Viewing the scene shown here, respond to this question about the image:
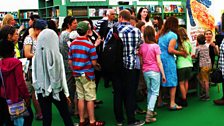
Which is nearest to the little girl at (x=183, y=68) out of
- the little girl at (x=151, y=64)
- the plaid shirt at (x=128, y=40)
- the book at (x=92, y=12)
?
the little girl at (x=151, y=64)

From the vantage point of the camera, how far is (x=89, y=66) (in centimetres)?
402

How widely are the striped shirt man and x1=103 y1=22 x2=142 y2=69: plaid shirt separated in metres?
0.30

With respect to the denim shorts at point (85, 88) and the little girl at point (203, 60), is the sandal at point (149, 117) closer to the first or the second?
the denim shorts at point (85, 88)

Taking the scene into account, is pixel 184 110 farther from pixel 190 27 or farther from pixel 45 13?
pixel 45 13

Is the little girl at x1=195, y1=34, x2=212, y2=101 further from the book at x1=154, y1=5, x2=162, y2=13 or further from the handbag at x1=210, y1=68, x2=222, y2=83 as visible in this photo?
the book at x1=154, y1=5, x2=162, y2=13

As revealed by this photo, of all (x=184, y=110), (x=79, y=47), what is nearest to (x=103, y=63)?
(x=79, y=47)


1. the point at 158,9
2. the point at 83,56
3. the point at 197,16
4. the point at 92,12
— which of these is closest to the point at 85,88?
the point at 83,56

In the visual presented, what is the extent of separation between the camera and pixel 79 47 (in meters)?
3.94

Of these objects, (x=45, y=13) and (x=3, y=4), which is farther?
(x=3, y=4)

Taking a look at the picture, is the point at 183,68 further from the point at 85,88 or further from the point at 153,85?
the point at 85,88

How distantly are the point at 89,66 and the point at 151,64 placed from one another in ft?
3.25

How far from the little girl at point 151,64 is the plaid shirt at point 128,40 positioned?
330mm

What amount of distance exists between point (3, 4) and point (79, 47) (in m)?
10.3

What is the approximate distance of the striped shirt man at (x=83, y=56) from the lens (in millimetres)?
3939
